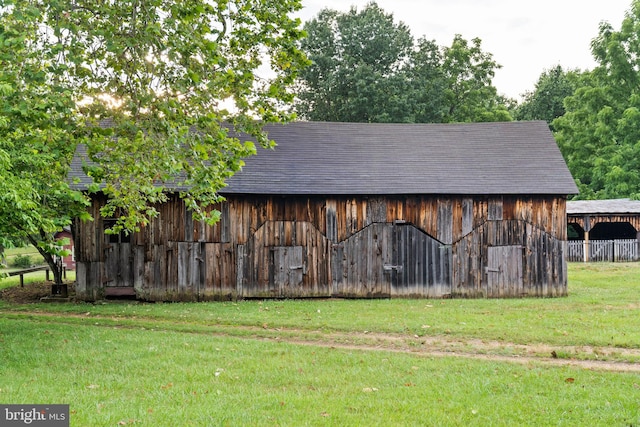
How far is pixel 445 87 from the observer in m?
43.4

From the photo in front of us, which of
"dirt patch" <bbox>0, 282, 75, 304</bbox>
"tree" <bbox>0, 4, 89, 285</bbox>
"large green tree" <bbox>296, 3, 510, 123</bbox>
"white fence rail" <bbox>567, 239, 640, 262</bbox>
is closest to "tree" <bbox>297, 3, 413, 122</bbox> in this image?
"large green tree" <bbox>296, 3, 510, 123</bbox>

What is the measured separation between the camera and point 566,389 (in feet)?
25.7

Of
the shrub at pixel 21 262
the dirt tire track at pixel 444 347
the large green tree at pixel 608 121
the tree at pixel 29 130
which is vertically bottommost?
the dirt tire track at pixel 444 347

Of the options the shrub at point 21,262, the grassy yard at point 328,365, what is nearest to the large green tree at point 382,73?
the shrub at point 21,262

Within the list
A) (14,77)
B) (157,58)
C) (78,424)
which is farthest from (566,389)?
(14,77)

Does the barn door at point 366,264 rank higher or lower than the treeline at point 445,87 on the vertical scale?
lower

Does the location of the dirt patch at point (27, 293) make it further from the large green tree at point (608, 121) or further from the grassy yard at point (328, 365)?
the large green tree at point (608, 121)

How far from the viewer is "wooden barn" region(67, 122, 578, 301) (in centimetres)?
1873

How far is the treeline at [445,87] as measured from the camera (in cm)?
4172

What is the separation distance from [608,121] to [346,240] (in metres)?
34.1

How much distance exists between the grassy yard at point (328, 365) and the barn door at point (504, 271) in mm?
3179

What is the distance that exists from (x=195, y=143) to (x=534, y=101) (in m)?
55.8

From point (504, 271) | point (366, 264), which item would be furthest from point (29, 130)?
point (504, 271)

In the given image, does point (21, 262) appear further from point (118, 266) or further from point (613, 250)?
→ point (613, 250)
